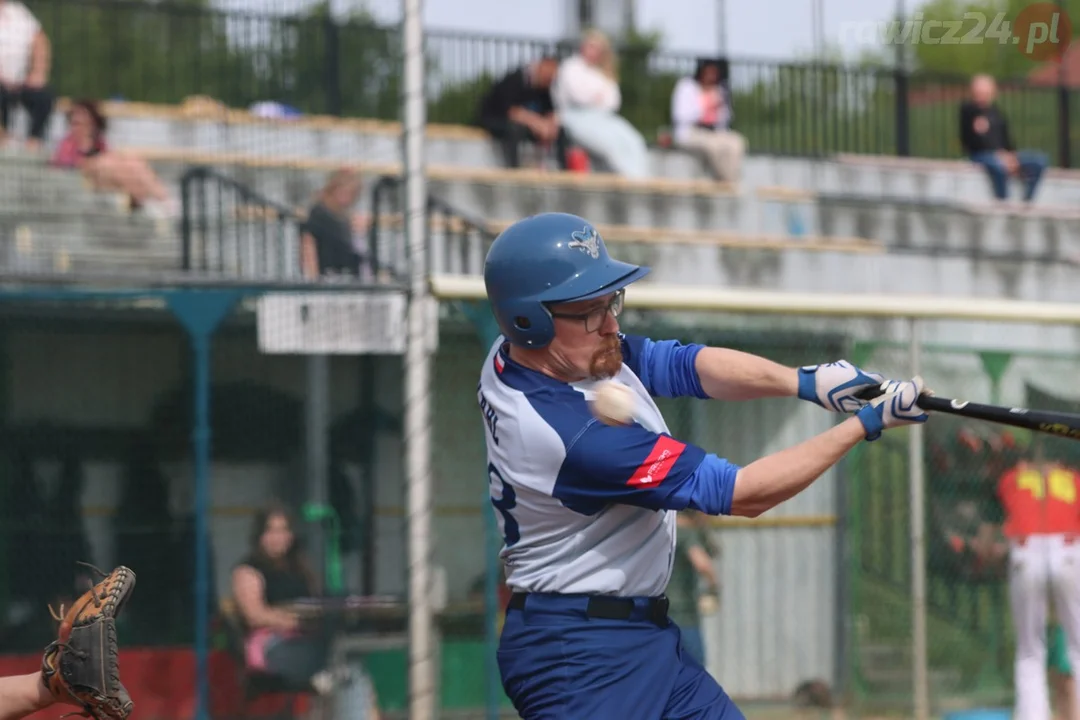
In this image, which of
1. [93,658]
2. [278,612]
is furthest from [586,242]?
[278,612]

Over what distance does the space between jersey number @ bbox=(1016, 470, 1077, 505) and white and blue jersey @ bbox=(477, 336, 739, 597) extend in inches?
198

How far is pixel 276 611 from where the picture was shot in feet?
26.4

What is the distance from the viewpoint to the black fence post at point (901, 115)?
60.2 ft

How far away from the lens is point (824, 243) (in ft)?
44.4

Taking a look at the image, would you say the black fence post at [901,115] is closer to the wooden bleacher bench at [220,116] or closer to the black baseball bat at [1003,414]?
the wooden bleacher bench at [220,116]

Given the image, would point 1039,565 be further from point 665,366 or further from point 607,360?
point 607,360

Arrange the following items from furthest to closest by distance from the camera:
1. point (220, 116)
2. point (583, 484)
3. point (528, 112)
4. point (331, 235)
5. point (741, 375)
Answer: point (528, 112) → point (220, 116) → point (331, 235) → point (741, 375) → point (583, 484)

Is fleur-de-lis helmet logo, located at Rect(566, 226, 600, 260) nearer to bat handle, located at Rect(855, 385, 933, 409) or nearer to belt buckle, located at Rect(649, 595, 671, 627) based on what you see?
bat handle, located at Rect(855, 385, 933, 409)

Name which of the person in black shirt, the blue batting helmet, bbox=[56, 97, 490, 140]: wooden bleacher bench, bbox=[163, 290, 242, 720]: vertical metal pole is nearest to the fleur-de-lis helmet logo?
the blue batting helmet

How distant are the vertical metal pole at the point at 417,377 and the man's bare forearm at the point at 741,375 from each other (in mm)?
3134

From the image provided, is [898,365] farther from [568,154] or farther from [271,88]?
[568,154]

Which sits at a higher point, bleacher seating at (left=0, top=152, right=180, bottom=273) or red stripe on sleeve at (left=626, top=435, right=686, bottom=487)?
bleacher seating at (left=0, top=152, right=180, bottom=273)

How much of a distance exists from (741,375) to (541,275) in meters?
0.68

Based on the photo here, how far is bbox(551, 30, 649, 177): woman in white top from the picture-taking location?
14211mm
